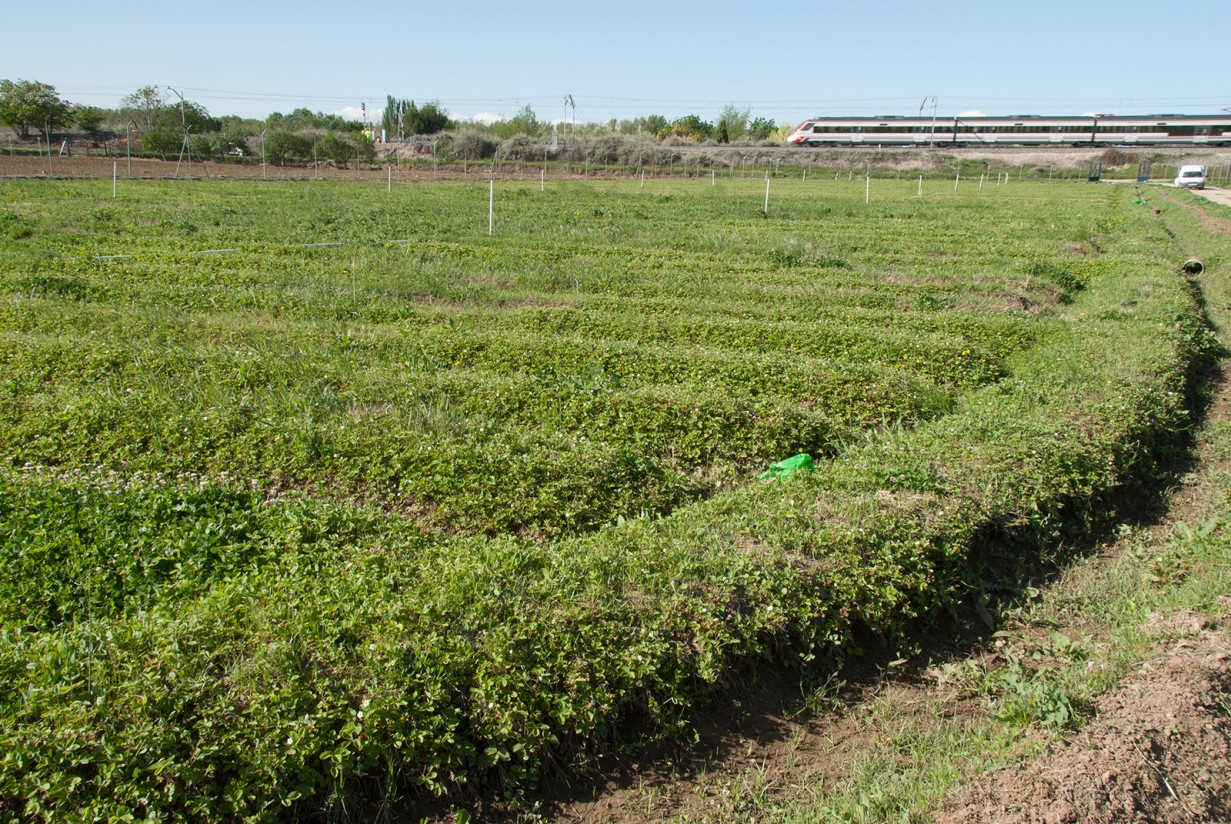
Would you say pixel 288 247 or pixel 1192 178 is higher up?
pixel 1192 178

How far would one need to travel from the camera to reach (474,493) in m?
5.96

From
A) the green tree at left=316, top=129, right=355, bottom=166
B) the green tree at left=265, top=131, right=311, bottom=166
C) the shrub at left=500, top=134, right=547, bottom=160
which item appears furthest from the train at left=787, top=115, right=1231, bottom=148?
the green tree at left=265, top=131, right=311, bottom=166

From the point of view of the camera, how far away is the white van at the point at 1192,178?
5156 cm

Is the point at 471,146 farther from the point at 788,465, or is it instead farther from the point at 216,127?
the point at 788,465

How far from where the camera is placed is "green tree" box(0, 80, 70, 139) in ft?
178

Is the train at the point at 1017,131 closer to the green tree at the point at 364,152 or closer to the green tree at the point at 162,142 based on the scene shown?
the green tree at the point at 364,152

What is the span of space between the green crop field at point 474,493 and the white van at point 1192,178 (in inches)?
1861

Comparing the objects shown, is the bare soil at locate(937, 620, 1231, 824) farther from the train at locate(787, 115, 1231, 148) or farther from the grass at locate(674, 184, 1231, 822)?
the train at locate(787, 115, 1231, 148)

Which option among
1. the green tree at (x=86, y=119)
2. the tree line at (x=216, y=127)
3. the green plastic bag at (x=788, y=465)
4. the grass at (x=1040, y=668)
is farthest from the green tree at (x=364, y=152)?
the grass at (x=1040, y=668)

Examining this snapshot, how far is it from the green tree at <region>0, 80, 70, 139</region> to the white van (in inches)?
2868

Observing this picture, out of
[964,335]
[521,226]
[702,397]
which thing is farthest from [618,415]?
[521,226]

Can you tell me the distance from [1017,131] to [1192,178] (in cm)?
3282

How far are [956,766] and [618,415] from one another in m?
4.24

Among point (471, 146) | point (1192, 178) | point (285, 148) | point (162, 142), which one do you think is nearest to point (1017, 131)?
point (1192, 178)
